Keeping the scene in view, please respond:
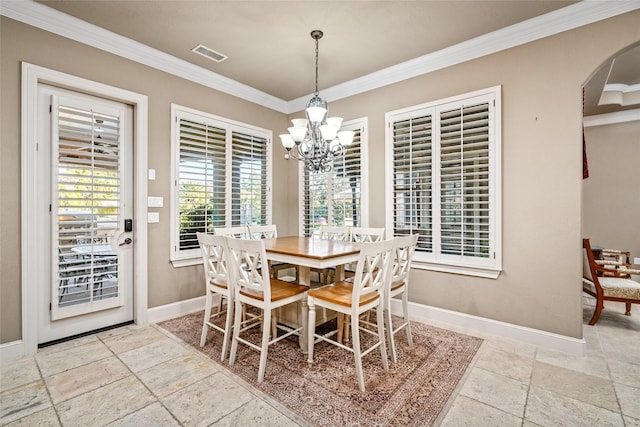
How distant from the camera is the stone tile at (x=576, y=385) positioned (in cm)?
191

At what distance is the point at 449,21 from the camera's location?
8.78 ft

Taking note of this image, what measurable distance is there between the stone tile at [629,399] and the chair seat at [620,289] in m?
1.47

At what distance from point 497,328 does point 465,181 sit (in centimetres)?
147

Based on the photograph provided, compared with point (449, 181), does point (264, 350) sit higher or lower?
lower

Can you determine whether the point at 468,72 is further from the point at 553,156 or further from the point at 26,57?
the point at 26,57

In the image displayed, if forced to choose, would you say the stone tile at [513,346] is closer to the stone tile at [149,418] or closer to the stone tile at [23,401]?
the stone tile at [149,418]

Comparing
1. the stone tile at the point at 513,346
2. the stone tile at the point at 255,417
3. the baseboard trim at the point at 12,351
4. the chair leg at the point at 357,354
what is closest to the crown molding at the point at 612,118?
the stone tile at the point at 513,346

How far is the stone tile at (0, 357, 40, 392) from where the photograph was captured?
6.82 feet

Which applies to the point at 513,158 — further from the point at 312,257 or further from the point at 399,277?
the point at 312,257

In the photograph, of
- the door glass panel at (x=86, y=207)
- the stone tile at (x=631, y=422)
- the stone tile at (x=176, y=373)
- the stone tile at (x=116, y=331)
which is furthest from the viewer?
the stone tile at (x=116, y=331)

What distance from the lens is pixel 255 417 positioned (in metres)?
1.75

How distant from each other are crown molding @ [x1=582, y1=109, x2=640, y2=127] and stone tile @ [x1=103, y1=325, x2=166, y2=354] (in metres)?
6.53

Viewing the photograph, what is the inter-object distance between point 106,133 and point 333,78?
2.63m

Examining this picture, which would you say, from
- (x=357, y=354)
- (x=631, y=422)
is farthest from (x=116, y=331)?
(x=631, y=422)
